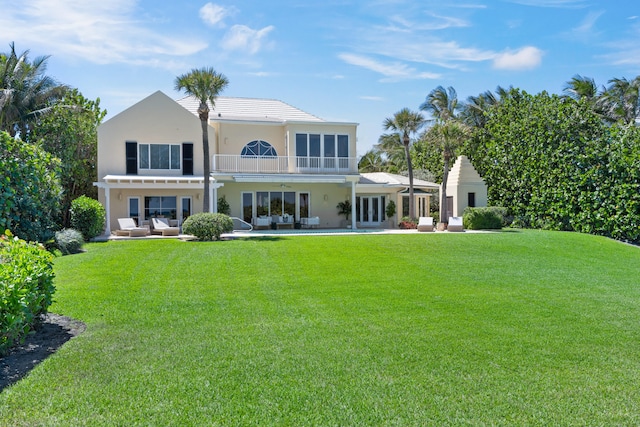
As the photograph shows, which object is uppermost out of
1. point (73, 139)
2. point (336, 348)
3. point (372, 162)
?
point (372, 162)

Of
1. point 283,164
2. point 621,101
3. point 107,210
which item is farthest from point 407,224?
point 621,101

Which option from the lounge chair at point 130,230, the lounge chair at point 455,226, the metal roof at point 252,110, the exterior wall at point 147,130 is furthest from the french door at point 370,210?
the lounge chair at point 130,230

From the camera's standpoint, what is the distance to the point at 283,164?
2917 cm

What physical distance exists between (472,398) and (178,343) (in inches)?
147

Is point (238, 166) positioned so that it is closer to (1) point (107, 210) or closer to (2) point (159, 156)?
(2) point (159, 156)

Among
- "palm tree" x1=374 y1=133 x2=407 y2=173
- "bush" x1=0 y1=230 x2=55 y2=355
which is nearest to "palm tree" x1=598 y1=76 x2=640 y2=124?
"palm tree" x1=374 y1=133 x2=407 y2=173

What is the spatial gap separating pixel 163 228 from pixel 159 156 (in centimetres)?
553

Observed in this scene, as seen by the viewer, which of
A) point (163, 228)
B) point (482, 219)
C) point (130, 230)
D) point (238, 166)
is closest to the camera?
point (130, 230)

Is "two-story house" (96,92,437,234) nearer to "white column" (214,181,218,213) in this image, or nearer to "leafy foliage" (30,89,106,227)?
"white column" (214,181,218,213)

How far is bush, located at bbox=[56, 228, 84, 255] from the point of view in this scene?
1677cm

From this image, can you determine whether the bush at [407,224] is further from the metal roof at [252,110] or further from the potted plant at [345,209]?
the metal roof at [252,110]

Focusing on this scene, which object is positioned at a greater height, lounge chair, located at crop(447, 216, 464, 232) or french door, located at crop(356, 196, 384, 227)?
french door, located at crop(356, 196, 384, 227)

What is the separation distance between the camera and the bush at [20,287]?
5727 mm

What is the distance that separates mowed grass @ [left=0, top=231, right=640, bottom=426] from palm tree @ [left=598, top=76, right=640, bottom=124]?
2969 centimetres
